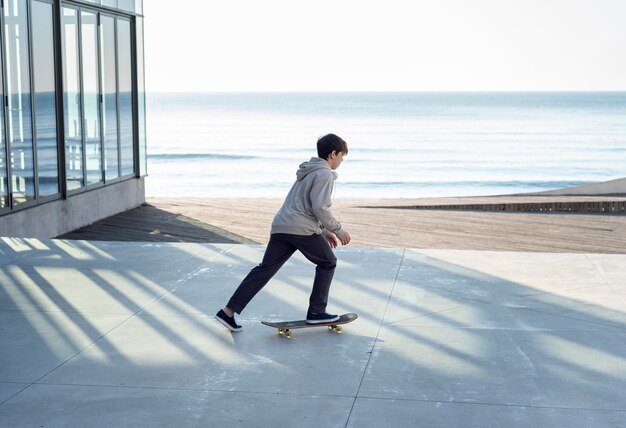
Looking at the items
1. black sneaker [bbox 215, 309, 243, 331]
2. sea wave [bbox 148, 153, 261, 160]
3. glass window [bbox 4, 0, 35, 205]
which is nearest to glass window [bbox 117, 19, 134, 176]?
glass window [bbox 4, 0, 35, 205]

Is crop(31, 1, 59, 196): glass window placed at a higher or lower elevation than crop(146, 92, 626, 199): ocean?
higher

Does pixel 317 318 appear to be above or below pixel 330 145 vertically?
below

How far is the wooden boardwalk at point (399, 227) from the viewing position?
39.2 ft

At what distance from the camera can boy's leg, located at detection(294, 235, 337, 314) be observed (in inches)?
232

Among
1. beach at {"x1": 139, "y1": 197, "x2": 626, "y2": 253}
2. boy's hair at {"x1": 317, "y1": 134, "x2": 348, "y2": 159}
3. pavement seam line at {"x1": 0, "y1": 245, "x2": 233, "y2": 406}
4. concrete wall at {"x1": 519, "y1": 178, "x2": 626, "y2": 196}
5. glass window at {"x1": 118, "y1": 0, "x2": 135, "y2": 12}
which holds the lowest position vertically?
concrete wall at {"x1": 519, "y1": 178, "x2": 626, "y2": 196}

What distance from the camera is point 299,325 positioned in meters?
6.09

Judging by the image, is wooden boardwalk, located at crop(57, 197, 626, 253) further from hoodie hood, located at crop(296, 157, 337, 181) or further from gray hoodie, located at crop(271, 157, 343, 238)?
hoodie hood, located at crop(296, 157, 337, 181)

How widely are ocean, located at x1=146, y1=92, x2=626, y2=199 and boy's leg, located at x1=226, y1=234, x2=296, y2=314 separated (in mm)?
27510

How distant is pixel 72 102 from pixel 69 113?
0.21 m

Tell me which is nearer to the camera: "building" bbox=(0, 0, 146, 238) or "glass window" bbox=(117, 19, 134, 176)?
"building" bbox=(0, 0, 146, 238)

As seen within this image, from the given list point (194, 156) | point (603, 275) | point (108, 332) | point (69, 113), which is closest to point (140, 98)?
point (69, 113)

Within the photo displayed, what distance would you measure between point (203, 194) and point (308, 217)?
30.6 metres

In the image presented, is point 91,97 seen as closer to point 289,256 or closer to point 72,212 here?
point 72,212

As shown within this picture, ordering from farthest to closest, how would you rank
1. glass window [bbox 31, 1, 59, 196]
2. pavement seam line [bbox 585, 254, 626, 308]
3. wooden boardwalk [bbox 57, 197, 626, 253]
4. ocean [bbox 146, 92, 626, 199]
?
ocean [bbox 146, 92, 626, 199], wooden boardwalk [bbox 57, 197, 626, 253], glass window [bbox 31, 1, 59, 196], pavement seam line [bbox 585, 254, 626, 308]
